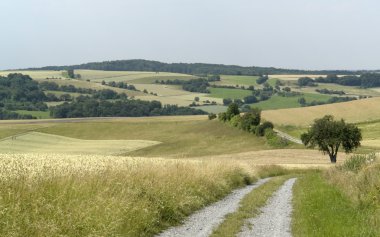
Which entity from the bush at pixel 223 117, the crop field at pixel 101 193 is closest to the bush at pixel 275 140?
the bush at pixel 223 117

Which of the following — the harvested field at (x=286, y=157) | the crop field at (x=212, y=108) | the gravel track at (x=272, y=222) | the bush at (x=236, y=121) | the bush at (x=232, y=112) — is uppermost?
the gravel track at (x=272, y=222)

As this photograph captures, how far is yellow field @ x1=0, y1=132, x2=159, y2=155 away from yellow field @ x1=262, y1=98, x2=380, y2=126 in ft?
123

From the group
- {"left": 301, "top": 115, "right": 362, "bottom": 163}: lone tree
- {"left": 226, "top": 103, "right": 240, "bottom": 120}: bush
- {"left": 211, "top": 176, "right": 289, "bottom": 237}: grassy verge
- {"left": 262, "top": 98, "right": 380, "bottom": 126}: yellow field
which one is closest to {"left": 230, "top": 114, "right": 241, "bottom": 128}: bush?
{"left": 226, "top": 103, "right": 240, "bottom": 120}: bush

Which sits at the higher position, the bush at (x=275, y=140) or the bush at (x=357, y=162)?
the bush at (x=357, y=162)

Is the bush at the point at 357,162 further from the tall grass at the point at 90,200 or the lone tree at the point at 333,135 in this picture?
the lone tree at the point at 333,135

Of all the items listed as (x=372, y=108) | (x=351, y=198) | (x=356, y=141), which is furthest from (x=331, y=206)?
(x=372, y=108)

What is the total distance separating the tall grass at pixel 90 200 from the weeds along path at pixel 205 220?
0.36 meters

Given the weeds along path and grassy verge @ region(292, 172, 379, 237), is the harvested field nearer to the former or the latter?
grassy verge @ region(292, 172, 379, 237)

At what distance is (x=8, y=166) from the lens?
13.2 m

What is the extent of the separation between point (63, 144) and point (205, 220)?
86288mm

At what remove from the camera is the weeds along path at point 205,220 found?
14.2m

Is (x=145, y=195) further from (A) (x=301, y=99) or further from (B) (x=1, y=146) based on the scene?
(A) (x=301, y=99)

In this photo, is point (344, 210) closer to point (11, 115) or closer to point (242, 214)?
point (242, 214)

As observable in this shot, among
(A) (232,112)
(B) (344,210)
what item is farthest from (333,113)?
(B) (344,210)
